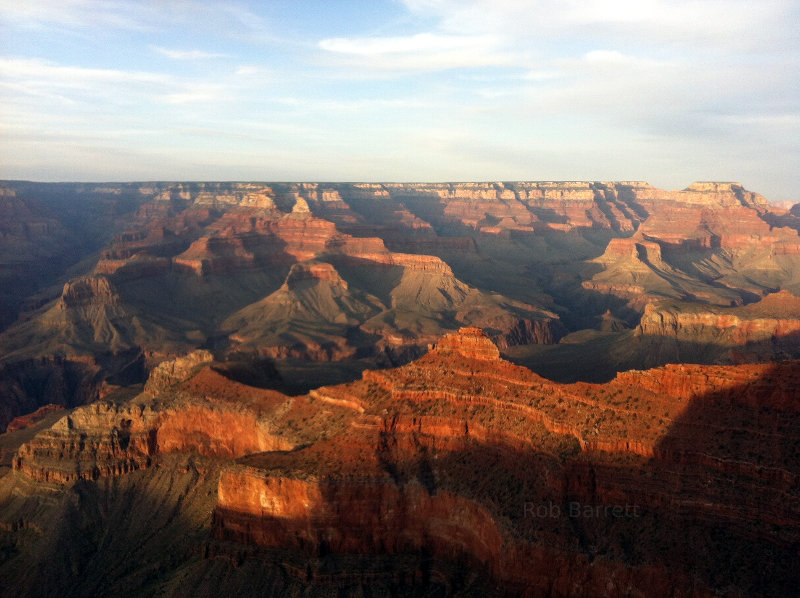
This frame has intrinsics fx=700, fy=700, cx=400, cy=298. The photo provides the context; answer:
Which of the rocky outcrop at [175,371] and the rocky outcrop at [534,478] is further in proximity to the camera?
the rocky outcrop at [175,371]

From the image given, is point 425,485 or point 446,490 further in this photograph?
point 425,485

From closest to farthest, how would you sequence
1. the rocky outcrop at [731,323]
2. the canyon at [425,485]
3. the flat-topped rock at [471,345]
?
the canyon at [425,485]
the flat-topped rock at [471,345]
the rocky outcrop at [731,323]

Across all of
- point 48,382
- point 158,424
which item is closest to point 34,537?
point 158,424

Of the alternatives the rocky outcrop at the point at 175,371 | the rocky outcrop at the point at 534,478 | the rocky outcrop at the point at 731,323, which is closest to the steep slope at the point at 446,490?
the rocky outcrop at the point at 534,478

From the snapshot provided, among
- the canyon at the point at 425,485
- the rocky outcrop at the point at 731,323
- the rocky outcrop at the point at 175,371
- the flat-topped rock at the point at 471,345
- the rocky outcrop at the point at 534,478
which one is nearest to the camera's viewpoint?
the rocky outcrop at the point at 534,478

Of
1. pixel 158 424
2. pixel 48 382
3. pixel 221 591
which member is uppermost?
pixel 158 424

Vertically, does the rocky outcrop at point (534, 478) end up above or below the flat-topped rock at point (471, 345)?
below

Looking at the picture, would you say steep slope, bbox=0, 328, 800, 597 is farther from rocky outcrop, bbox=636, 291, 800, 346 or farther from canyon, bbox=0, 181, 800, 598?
rocky outcrop, bbox=636, 291, 800, 346

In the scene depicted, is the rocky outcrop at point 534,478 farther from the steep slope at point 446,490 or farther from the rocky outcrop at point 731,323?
the rocky outcrop at point 731,323

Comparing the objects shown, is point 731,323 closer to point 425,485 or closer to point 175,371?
point 425,485

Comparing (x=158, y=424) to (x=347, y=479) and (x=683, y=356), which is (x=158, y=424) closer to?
(x=347, y=479)

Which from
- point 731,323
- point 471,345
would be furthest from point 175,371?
point 731,323
